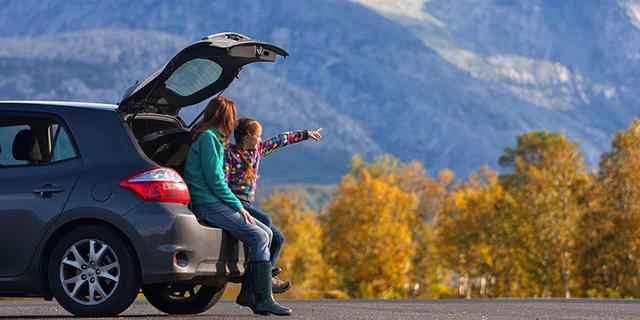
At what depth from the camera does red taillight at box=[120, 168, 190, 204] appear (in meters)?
9.44

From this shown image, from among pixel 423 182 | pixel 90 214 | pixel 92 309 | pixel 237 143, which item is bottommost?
pixel 92 309

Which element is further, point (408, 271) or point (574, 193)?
point (408, 271)

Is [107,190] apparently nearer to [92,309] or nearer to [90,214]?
[90,214]

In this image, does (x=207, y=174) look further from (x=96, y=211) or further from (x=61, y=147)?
(x=61, y=147)

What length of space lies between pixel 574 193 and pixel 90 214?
66916 mm

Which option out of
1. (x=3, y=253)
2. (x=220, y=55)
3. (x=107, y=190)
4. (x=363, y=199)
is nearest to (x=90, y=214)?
(x=107, y=190)

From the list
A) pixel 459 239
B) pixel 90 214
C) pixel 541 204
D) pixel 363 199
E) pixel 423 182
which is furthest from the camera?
pixel 423 182

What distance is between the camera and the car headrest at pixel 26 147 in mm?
9875

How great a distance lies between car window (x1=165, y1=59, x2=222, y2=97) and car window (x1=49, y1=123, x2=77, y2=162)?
947 millimetres

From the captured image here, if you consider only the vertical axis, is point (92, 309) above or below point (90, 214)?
below

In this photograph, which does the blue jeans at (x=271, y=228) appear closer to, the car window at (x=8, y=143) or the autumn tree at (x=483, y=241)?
the car window at (x=8, y=143)

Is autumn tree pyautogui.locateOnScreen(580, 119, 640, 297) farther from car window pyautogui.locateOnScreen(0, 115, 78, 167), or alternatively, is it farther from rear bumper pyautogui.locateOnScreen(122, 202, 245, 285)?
car window pyautogui.locateOnScreen(0, 115, 78, 167)

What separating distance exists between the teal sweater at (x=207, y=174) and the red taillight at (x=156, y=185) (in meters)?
0.44

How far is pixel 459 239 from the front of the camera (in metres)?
84.0
